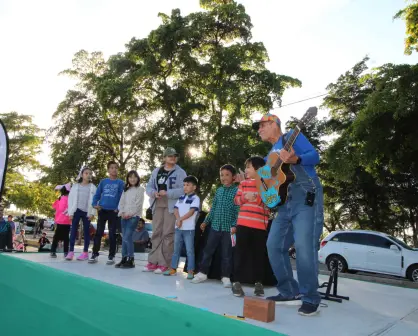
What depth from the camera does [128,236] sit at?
6.04 meters

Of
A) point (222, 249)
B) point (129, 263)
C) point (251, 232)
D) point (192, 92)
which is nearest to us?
point (251, 232)

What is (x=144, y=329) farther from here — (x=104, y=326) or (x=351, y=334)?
(x=351, y=334)

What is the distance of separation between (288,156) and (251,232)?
1640 mm

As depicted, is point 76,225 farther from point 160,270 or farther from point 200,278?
point 200,278

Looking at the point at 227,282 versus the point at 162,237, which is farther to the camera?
the point at 162,237

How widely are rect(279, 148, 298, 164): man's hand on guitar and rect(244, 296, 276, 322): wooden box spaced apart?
3.78 feet

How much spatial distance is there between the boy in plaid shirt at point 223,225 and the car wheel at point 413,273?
9535 mm

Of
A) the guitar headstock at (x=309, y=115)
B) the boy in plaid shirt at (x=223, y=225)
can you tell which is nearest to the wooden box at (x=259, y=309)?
the guitar headstock at (x=309, y=115)

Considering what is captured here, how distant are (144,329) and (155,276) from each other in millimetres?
4736

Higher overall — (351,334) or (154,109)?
(154,109)

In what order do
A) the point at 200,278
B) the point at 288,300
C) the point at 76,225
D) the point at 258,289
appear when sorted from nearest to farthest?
the point at 288,300 < the point at 258,289 < the point at 200,278 < the point at 76,225

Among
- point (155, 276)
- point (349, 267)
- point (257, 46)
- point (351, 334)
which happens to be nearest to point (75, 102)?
point (257, 46)

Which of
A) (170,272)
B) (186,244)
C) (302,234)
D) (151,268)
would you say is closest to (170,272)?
(170,272)

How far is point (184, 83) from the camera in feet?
72.9
